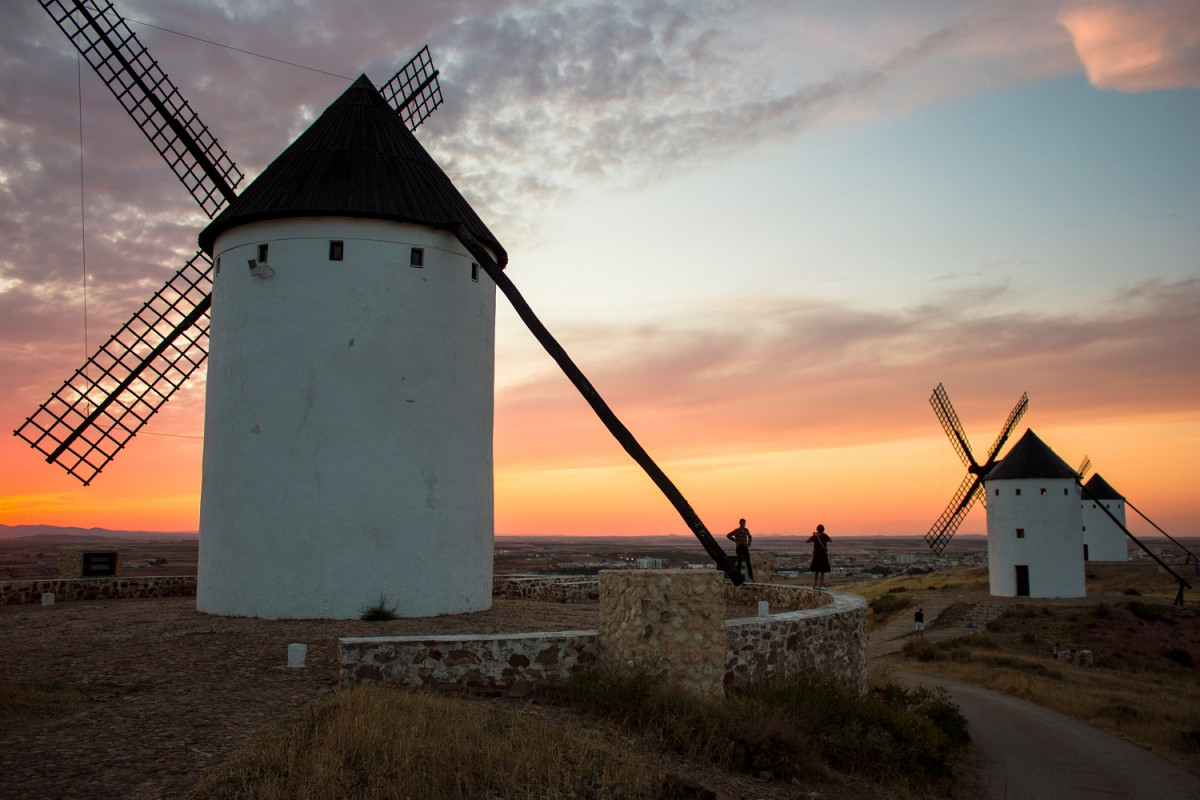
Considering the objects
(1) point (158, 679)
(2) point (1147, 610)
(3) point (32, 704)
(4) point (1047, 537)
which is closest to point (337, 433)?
(1) point (158, 679)

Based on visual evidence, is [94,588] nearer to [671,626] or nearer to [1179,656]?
[671,626]

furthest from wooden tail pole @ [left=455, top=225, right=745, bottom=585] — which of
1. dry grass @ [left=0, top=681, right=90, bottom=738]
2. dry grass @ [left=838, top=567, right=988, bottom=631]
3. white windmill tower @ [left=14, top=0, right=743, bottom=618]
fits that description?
dry grass @ [left=838, top=567, right=988, bottom=631]

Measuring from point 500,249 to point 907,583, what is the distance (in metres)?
35.9

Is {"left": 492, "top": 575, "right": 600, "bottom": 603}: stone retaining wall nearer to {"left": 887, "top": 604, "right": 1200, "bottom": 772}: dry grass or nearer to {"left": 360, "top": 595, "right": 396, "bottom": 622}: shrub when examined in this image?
{"left": 360, "top": 595, "right": 396, "bottom": 622}: shrub

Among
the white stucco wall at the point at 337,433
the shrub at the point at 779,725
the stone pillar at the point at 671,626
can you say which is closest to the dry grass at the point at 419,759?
the shrub at the point at 779,725

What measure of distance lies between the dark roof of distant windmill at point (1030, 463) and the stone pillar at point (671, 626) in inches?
1109

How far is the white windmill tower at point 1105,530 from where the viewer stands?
46.8 meters

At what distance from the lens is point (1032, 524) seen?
3212cm

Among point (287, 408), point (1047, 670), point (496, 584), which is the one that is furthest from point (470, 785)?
point (1047, 670)

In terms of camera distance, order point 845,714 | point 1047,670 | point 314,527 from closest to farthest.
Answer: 1. point 845,714
2. point 314,527
3. point 1047,670

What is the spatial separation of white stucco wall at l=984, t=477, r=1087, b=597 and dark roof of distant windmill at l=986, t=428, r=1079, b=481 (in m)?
0.28

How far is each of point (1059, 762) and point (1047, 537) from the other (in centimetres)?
2213

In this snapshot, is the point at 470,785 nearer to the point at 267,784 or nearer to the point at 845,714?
the point at 267,784

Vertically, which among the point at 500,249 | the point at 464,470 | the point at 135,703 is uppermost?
the point at 500,249
